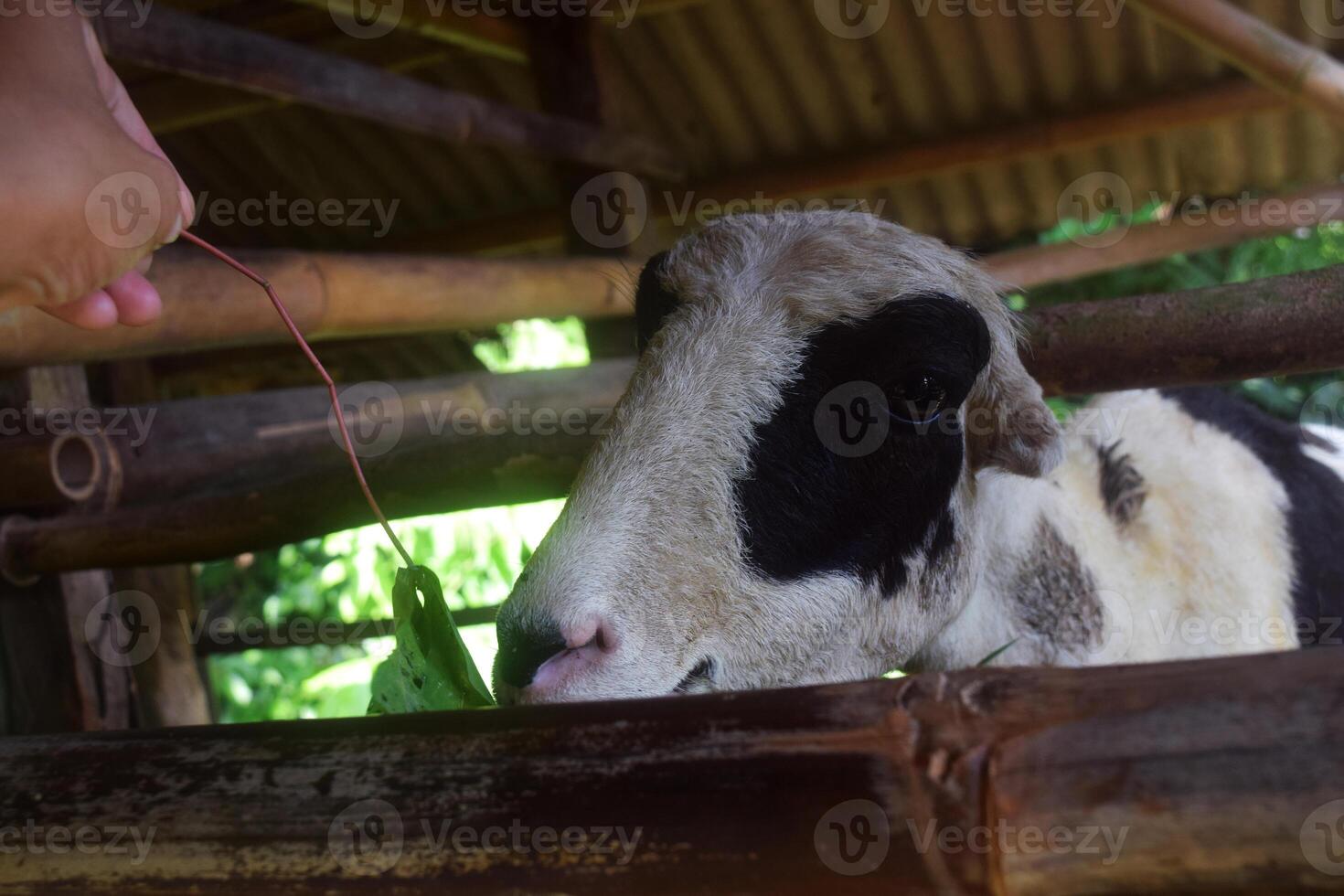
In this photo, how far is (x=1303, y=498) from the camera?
285cm

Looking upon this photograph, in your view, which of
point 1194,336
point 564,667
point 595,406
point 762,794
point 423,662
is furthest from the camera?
point 595,406

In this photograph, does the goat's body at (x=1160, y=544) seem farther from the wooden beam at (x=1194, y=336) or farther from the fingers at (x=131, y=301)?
the fingers at (x=131, y=301)

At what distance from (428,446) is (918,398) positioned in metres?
1.39

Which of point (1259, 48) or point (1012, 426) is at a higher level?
point (1259, 48)

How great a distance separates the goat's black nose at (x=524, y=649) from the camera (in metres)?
1.55

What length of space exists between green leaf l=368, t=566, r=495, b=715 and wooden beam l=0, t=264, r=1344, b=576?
873 mm

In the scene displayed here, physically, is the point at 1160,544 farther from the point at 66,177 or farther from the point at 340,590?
the point at 340,590

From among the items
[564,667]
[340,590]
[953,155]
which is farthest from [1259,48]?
[340,590]

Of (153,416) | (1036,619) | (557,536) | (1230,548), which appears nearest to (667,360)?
(557,536)

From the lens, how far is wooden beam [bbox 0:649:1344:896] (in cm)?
86

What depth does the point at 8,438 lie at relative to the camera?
3264 millimetres

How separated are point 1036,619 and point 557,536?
46.9 inches

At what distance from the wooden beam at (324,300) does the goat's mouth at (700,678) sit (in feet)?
3.49

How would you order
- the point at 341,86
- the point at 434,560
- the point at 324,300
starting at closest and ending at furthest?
the point at 324,300
the point at 341,86
the point at 434,560
